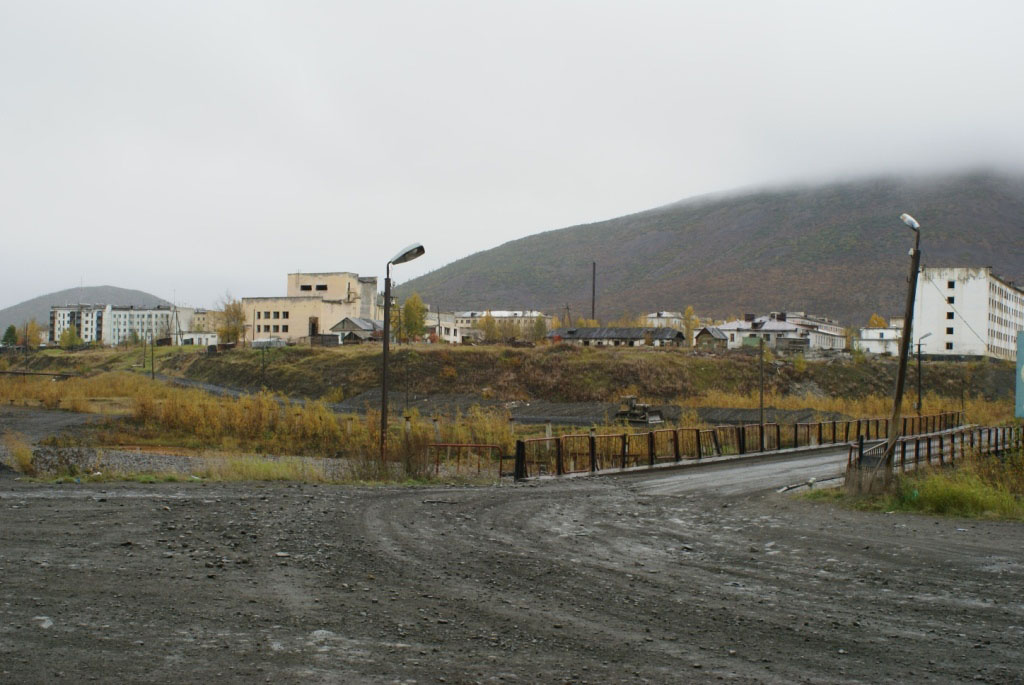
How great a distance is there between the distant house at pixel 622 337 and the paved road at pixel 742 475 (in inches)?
3256

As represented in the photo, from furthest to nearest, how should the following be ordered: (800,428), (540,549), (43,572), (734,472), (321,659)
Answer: (800,428) < (734,472) < (540,549) < (43,572) < (321,659)

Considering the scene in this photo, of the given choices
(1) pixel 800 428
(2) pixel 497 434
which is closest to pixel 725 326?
(1) pixel 800 428

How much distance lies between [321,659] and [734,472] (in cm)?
2149

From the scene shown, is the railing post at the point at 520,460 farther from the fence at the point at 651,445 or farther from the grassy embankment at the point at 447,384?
the grassy embankment at the point at 447,384

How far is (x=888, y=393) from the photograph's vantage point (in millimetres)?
85562

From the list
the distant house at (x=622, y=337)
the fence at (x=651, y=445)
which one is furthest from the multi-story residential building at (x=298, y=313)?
the fence at (x=651, y=445)

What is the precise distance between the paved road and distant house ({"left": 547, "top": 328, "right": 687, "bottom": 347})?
271 ft

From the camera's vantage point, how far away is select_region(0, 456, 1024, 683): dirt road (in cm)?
712

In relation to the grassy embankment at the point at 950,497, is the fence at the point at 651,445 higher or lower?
lower

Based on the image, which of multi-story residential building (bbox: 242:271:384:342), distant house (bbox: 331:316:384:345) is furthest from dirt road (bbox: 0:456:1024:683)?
multi-story residential building (bbox: 242:271:384:342)

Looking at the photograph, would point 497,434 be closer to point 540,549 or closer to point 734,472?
point 734,472

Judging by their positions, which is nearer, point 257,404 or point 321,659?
point 321,659

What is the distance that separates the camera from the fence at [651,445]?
2620 cm

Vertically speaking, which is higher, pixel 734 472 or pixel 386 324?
pixel 386 324
